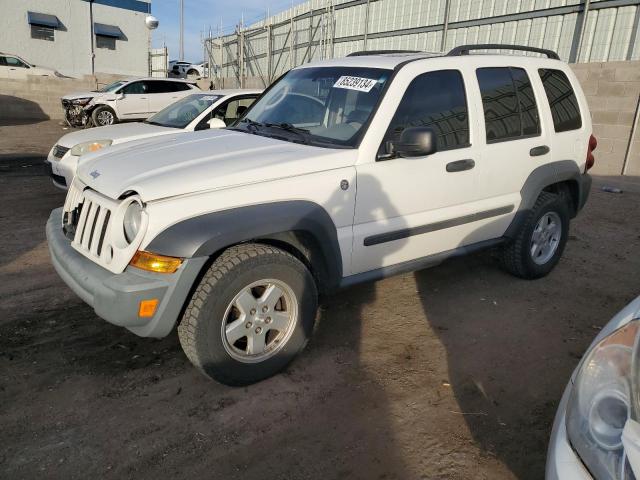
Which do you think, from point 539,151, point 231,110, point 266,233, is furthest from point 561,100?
point 231,110

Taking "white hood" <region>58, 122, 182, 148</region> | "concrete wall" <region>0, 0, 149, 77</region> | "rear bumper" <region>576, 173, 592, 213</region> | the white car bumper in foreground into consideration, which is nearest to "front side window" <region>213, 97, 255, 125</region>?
"white hood" <region>58, 122, 182, 148</region>

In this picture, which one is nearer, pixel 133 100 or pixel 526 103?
pixel 526 103

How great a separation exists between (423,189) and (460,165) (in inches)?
15.7

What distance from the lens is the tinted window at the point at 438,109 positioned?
11.3 feet

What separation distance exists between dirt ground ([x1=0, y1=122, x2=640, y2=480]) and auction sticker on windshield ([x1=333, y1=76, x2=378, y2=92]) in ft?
5.52

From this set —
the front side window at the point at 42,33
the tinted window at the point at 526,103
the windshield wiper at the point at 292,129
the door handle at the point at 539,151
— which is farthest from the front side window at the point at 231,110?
the front side window at the point at 42,33

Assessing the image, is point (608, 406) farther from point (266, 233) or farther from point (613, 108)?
point (613, 108)

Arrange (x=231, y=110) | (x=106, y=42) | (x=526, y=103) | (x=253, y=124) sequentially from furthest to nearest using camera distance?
(x=106, y=42)
(x=231, y=110)
(x=526, y=103)
(x=253, y=124)

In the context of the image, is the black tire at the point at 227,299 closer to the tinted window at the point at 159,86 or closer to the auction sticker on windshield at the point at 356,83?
the auction sticker on windshield at the point at 356,83

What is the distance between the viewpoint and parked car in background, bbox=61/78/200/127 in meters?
14.8

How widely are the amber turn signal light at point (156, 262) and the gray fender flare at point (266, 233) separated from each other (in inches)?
1.2

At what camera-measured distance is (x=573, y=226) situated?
6828 millimetres

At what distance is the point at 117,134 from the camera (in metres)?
7.11

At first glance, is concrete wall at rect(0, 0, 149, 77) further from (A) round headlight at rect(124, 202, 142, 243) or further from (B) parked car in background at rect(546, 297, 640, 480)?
(B) parked car in background at rect(546, 297, 640, 480)
